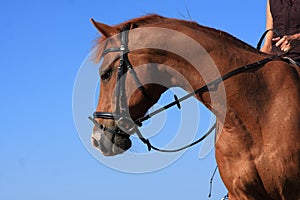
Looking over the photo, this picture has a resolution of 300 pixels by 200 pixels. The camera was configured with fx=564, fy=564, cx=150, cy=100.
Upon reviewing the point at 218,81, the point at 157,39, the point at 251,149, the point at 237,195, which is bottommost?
the point at 237,195

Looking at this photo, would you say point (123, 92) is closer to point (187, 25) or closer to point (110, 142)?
point (110, 142)

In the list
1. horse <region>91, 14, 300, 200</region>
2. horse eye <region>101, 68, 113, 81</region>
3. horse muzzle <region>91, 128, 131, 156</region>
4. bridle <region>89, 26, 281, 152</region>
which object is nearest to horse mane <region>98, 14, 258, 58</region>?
horse <region>91, 14, 300, 200</region>

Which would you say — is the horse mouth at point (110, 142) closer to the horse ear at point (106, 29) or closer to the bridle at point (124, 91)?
the bridle at point (124, 91)

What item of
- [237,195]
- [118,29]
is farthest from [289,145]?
[118,29]

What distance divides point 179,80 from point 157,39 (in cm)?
59

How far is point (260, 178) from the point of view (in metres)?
6.82

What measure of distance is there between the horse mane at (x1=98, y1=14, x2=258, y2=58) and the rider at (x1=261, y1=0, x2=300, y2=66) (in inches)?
25.4

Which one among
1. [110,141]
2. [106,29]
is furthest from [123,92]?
[106,29]

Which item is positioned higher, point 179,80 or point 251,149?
point 179,80

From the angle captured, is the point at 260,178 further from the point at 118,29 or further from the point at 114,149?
the point at 118,29

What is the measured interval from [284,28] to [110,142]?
3.14m

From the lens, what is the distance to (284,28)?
8.21 metres

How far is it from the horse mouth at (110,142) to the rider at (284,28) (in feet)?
8.44

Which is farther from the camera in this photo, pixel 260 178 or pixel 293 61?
pixel 293 61
